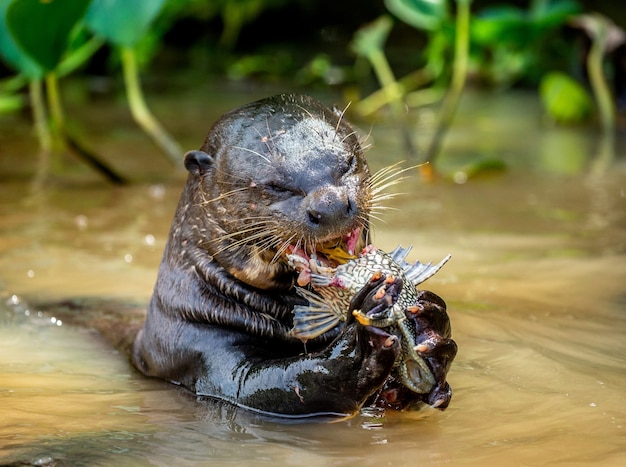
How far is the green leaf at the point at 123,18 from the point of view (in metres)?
5.98

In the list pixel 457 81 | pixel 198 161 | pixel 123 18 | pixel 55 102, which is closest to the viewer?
pixel 198 161

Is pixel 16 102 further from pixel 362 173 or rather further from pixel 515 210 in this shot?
pixel 362 173

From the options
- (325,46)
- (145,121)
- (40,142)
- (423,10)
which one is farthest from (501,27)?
(325,46)

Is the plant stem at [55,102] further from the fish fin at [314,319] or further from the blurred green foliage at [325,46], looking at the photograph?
the fish fin at [314,319]

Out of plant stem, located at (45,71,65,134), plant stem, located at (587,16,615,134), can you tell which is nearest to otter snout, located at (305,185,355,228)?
plant stem, located at (45,71,65,134)

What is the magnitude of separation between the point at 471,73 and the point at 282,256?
924 cm

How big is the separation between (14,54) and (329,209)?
3870mm

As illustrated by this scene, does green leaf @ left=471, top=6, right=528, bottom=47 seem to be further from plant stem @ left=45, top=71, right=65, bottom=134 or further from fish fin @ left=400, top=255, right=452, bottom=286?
fish fin @ left=400, top=255, right=452, bottom=286

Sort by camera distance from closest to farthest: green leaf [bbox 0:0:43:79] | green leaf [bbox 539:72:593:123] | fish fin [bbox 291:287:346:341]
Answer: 1. fish fin [bbox 291:287:346:341]
2. green leaf [bbox 0:0:43:79]
3. green leaf [bbox 539:72:593:123]

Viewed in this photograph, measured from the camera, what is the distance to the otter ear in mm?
3383

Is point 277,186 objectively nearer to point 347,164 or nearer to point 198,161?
point 347,164

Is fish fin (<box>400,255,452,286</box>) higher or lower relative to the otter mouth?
lower

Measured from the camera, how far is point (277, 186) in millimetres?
3100

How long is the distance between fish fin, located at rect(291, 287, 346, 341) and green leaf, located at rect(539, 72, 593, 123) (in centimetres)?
655
